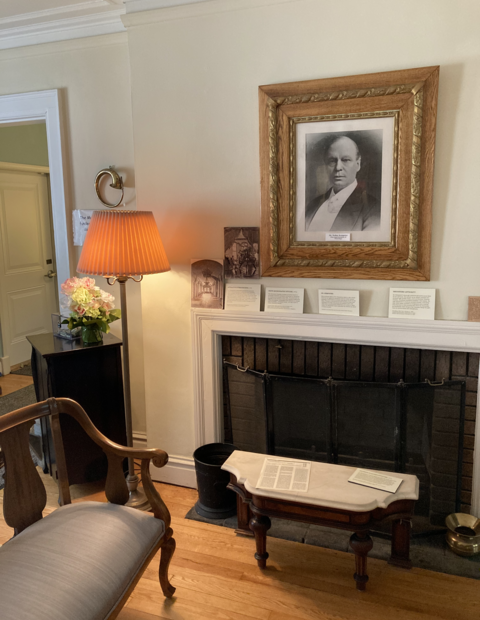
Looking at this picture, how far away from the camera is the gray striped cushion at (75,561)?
147 centimetres

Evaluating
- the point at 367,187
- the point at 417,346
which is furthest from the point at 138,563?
the point at 367,187

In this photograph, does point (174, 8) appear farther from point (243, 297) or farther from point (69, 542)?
point (69, 542)

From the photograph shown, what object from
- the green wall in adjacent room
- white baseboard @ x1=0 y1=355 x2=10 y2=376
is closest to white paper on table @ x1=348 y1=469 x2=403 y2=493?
white baseboard @ x1=0 y1=355 x2=10 y2=376

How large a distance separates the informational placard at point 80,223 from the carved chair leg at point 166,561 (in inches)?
72.7

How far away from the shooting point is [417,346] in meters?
2.28

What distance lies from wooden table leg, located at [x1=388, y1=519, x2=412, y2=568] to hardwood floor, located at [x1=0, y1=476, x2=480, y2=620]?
0.03 m

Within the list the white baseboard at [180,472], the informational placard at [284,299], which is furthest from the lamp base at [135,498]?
the informational placard at [284,299]

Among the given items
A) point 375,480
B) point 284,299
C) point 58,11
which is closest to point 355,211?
point 284,299

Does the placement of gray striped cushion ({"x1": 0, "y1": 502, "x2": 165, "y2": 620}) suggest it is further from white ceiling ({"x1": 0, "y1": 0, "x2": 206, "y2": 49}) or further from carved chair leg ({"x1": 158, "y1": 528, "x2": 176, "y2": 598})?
white ceiling ({"x1": 0, "y1": 0, "x2": 206, "y2": 49})

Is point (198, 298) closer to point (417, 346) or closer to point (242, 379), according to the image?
point (242, 379)

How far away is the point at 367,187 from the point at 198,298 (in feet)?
3.19

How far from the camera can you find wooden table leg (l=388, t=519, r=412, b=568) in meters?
2.15

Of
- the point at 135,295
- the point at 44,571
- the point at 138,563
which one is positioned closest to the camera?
the point at 44,571

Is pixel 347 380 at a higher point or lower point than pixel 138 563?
higher
